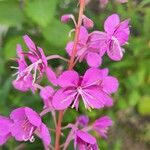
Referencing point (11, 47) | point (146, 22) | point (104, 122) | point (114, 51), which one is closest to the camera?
point (114, 51)

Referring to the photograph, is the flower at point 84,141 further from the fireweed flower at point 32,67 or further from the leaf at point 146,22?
the leaf at point 146,22

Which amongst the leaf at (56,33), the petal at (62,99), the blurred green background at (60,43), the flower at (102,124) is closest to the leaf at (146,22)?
the blurred green background at (60,43)

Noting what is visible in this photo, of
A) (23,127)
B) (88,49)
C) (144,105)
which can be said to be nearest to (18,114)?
(23,127)

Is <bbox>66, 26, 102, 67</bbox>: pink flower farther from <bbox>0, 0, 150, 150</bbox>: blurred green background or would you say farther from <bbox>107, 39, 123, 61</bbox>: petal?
<bbox>0, 0, 150, 150</bbox>: blurred green background

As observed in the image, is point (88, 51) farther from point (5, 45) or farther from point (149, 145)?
point (149, 145)

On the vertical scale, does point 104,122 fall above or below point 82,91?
below

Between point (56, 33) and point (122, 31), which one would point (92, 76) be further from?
point (56, 33)
